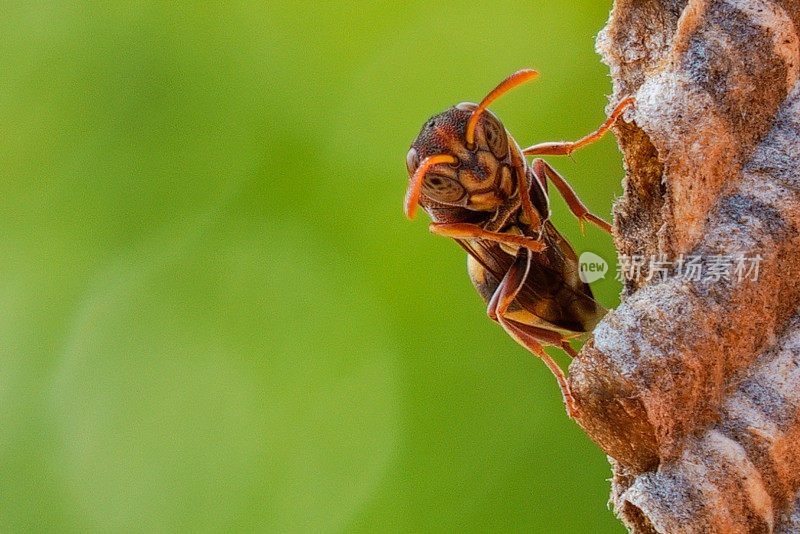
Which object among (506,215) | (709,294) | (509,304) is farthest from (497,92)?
(709,294)

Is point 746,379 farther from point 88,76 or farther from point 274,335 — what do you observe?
point 88,76

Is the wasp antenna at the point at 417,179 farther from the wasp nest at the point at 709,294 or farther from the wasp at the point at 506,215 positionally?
A: the wasp nest at the point at 709,294

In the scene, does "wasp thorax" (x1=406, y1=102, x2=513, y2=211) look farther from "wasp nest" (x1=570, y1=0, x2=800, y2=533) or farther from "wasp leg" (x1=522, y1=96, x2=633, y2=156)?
"wasp nest" (x1=570, y1=0, x2=800, y2=533)

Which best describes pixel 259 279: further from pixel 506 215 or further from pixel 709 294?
pixel 709 294

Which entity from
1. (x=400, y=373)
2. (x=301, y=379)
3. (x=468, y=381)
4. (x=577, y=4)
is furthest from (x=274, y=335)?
(x=577, y=4)

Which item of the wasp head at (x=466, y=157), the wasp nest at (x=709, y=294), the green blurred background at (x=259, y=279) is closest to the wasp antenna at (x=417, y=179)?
the wasp head at (x=466, y=157)

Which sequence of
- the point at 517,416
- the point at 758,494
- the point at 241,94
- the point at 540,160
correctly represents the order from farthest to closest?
1. the point at 241,94
2. the point at 517,416
3. the point at 540,160
4. the point at 758,494

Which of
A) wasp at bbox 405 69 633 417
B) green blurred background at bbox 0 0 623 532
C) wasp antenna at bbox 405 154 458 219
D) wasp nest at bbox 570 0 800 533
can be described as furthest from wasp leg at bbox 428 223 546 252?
green blurred background at bbox 0 0 623 532
